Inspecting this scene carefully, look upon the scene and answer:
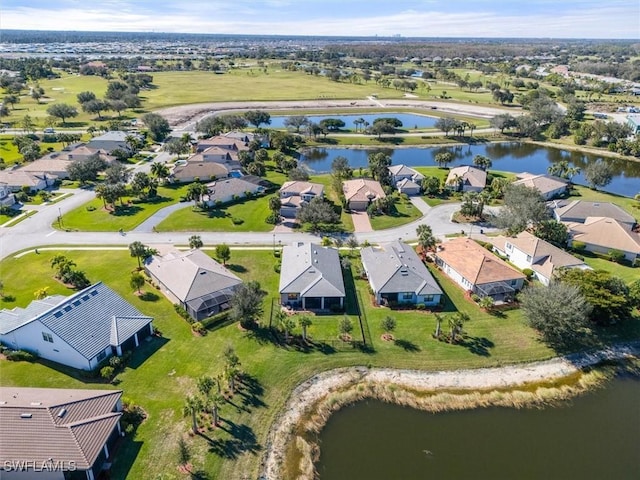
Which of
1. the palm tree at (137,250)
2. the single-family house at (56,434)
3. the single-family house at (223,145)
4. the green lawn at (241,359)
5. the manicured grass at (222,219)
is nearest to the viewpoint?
the single-family house at (56,434)

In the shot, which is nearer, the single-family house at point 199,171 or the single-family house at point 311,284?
the single-family house at point 311,284

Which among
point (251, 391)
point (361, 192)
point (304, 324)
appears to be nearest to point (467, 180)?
point (361, 192)

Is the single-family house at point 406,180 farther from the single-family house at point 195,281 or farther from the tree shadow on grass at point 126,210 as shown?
the tree shadow on grass at point 126,210

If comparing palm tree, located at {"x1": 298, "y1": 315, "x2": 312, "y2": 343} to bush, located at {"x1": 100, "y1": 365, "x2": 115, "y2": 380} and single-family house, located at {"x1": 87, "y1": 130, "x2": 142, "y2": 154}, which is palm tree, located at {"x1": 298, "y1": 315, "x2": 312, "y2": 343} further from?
single-family house, located at {"x1": 87, "y1": 130, "x2": 142, "y2": 154}

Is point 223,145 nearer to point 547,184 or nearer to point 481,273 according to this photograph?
point 547,184

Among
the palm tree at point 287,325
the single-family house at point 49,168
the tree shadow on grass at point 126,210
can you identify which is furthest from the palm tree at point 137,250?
the single-family house at point 49,168

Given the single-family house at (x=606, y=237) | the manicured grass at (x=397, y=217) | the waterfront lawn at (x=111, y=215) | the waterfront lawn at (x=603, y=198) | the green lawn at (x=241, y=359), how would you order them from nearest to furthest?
the green lawn at (x=241, y=359), the single-family house at (x=606, y=237), the waterfront lawn at (x=111, y=215), the manicured grass at (x=397, y=217), the waterfront lawn at (x=603, y=198)

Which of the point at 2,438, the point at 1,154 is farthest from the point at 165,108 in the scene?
the point at 2,438

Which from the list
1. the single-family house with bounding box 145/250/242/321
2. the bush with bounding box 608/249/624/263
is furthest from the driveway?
the bush with bounding box 608/249/624/263
